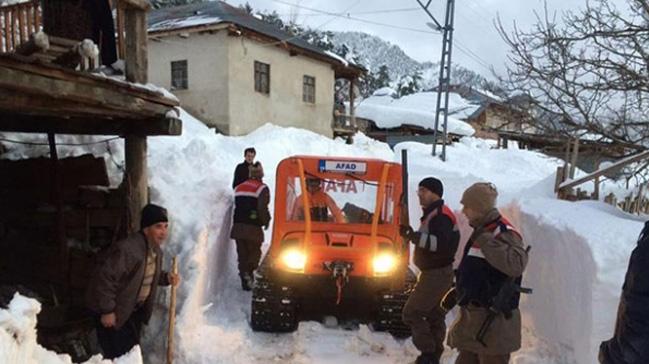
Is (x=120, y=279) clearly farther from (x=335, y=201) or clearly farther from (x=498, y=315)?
(x=335, y=201)

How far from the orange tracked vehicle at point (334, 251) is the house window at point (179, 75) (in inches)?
567

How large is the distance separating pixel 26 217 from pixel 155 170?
170 centimetres

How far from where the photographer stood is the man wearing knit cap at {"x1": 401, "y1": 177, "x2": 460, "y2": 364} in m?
4.23

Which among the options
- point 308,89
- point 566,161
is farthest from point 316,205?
→ point 308,89

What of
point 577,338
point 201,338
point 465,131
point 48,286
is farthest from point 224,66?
point 465,131

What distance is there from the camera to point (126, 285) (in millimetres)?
3793

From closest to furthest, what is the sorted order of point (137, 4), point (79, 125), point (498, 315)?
point (498, 315), point (137, 4), point (79, 125)

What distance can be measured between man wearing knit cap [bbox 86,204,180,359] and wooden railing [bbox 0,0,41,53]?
11.9 ft

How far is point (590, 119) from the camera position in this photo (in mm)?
6855

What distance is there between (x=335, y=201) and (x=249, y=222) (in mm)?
1321

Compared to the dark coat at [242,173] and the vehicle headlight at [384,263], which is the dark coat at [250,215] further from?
the vehicle headlight at [384,263]

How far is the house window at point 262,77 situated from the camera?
19906 mm

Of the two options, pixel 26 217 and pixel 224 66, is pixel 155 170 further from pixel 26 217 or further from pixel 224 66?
pixel 224 66

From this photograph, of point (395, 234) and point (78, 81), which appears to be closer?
point (78, 81)
